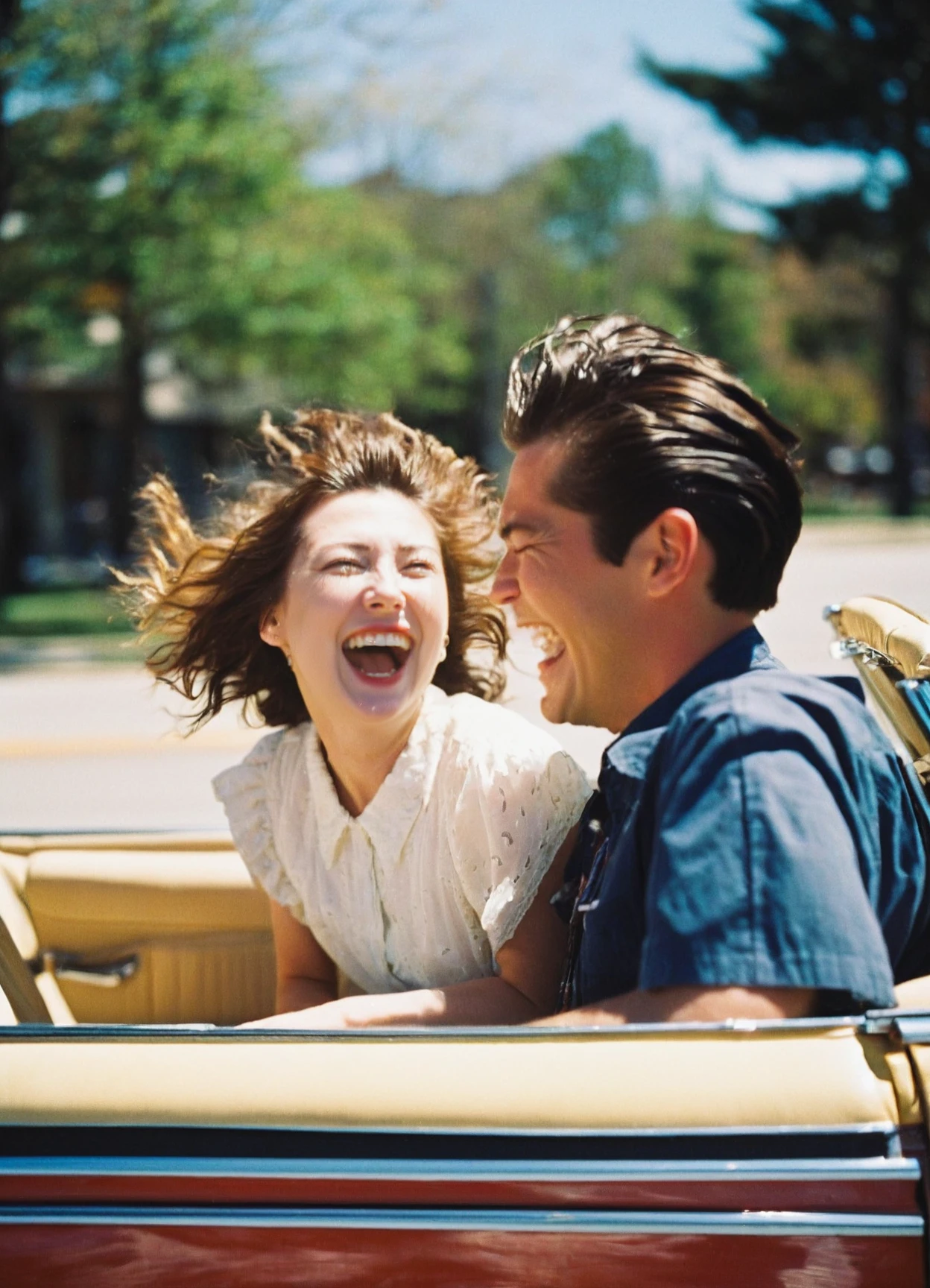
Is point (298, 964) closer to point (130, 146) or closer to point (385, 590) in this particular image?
point (385, 590)

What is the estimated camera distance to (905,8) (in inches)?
1022

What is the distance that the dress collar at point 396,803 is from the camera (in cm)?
218

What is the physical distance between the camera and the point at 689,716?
1521 mm

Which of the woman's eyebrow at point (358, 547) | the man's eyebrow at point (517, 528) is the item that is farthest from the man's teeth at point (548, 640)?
the woman's eyebrow at point (358, 547)

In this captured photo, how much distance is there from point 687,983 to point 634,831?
20 centimetres

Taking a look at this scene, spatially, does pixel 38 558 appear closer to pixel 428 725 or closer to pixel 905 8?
pixel 905 8

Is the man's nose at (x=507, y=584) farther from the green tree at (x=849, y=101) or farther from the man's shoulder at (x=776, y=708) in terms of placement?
the green tree at (x=849, y=101)

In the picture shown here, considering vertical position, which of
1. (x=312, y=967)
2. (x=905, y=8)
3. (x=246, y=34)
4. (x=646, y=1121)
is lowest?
(x=312, y=967)

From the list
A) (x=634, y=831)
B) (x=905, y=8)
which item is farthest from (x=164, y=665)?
(x=905, y=8)

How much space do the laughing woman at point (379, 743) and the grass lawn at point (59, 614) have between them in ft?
32.7

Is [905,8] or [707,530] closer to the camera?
[707,530]

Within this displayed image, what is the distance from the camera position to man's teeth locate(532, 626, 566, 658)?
1959mm

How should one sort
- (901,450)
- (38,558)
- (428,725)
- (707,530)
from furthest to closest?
(901,450)
(38,558)
(428,725)
(707,530)

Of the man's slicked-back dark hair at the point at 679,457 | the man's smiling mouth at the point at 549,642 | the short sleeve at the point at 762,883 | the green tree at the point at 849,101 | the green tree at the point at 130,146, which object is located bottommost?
the short sleeve at the point at 762,883
